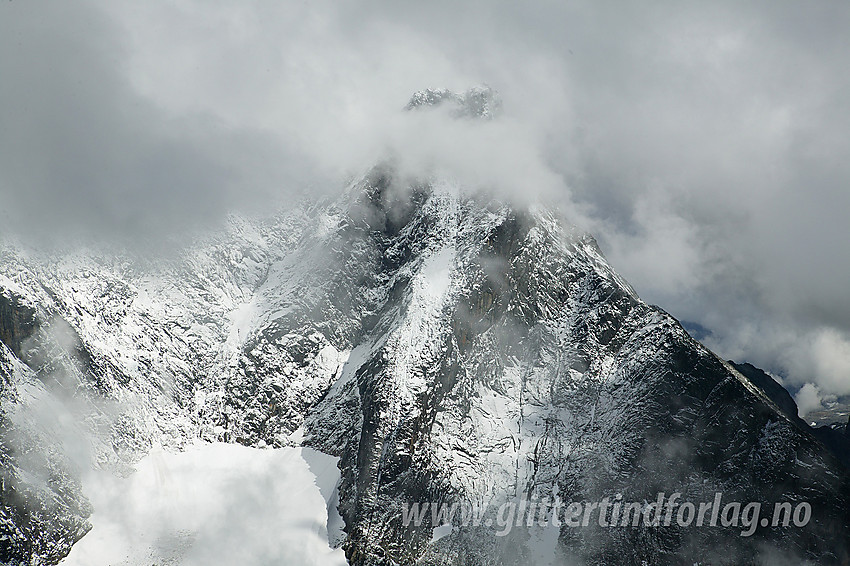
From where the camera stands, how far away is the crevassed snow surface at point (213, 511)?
120m

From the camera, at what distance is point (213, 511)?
5069 inches

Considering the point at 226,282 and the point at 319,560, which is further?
the point at 226,282

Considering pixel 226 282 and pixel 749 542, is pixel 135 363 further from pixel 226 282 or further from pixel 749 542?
pixel 749 542

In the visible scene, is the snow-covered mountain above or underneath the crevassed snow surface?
above

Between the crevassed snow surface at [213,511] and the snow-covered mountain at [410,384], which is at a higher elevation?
the snow-covered mountain at [410,384]

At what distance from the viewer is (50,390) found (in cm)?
12731

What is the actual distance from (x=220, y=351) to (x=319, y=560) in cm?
5743

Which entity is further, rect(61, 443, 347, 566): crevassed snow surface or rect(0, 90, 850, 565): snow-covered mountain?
rect(0, 90, 850, 565): snow-covered mountain

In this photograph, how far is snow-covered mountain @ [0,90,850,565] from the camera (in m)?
121

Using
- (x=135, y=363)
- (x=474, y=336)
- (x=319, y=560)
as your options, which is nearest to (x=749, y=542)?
(x=474, y=336)

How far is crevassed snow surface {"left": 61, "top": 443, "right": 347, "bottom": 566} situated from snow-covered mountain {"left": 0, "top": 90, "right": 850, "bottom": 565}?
3820mm

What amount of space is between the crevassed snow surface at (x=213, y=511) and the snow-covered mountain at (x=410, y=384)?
382 centimetres

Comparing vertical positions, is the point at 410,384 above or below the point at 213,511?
above

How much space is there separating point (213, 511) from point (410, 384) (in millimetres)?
49204
